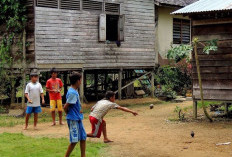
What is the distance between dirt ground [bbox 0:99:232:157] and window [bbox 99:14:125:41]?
459cm

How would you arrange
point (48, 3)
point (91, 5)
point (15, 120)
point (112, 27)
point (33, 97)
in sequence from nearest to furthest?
point (33, 97) → point (15, 120) → point (48, 3) → point (91, 5) → point (112, 27)

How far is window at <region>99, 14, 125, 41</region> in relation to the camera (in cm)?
1712

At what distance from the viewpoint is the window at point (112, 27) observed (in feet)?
56.2

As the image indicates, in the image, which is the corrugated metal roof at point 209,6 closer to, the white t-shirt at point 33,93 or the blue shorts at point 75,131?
the white t-shirt at point 33,93

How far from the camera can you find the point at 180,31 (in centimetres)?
2336

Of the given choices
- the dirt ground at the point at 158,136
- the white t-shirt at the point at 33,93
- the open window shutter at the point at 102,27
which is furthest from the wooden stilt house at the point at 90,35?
the white t-shirt at the point at 33,93

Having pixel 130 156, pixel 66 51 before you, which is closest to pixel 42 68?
pixel 66 51

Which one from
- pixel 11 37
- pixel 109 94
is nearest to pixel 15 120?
pixel 11 37

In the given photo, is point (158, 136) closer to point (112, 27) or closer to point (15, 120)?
point (15, 120)

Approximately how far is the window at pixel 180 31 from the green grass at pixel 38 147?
1539 cm

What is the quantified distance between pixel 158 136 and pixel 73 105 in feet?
11.8

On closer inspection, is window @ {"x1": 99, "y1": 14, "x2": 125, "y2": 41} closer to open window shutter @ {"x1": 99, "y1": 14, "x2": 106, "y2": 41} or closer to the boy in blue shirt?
open window shutter @ {"x1": 99, "y1": 14, "x2": 106, "y2": 41}

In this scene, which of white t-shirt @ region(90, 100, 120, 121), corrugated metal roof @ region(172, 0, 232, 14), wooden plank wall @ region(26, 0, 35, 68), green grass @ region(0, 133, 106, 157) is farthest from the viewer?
wooden plank wall @ region(26, 0, 35, 68)

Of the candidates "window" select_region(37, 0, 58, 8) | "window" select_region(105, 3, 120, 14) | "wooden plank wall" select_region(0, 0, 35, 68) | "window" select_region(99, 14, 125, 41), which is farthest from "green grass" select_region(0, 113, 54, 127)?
"window" select_region(105, 3, 120, 14)
